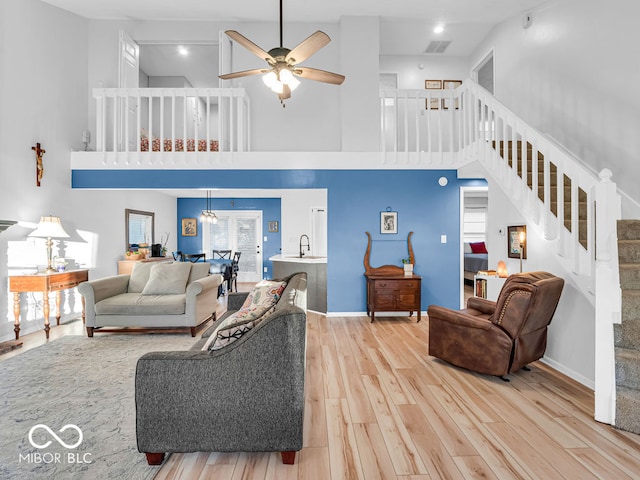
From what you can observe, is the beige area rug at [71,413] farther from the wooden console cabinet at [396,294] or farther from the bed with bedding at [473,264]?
the bed with bedding at [473,264]

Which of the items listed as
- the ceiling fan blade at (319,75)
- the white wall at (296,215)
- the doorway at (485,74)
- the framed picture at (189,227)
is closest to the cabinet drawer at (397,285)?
the ceiling fan blade at (319,75)

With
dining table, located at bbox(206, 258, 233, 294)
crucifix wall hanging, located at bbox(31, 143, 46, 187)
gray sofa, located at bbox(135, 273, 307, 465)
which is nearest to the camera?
gray sofa, located at bbox(135, 273, 307, 465)

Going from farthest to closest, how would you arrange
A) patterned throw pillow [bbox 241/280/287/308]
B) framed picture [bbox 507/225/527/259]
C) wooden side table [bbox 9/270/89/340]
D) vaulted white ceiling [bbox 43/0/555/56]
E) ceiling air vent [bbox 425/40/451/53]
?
ceiling air vent [bbox 425/40/451/53] → vaulted white ceiling [bbox 43/0/555/56] → wooden side table [bbox 9/270/89/340] → framed picture [bbox 507/225/527/259] → patterned throw pillow [bbox 241/280/287/308]

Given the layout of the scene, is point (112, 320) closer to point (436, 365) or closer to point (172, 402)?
point (172, 402)

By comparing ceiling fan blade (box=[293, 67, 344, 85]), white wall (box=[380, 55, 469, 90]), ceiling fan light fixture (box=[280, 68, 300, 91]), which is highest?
white wall (box=[380, 55, 469, 90])

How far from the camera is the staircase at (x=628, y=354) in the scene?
219cm

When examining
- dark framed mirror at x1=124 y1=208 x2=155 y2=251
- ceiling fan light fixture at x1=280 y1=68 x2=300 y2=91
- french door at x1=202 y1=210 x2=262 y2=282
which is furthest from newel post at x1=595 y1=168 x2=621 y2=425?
french door at x1=202 y1=210 x2=262 y2=282

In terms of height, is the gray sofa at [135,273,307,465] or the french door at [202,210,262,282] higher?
the french door at [202,210,262,282]

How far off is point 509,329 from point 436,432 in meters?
1.17

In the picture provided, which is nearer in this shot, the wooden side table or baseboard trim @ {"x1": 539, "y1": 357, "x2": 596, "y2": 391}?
baseboard trim @ {"x1": 539, "y1": 357, "x2": 596, "y2": 391}

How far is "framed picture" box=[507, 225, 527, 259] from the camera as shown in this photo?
384 cm

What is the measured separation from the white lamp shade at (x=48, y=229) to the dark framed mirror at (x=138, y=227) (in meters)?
2.36

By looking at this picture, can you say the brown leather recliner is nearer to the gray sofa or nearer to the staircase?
the staircase

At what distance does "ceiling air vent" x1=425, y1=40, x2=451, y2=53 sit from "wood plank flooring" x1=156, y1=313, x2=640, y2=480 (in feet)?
18.8
